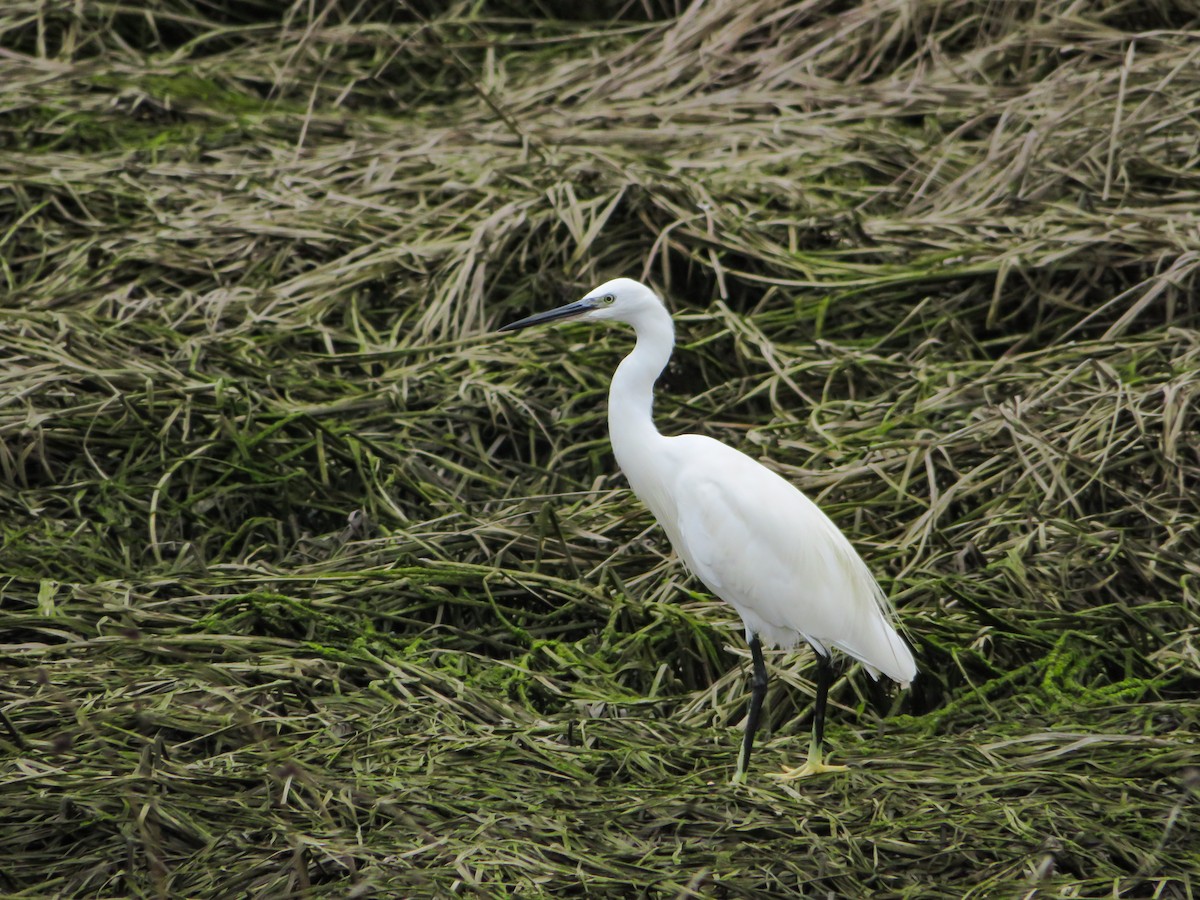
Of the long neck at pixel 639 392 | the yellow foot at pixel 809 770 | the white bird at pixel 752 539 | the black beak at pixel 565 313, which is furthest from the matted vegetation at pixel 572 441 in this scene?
the black beak at pixel 565 313

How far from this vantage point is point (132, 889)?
99.7 inches

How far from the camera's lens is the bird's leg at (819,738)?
3213 millimetres

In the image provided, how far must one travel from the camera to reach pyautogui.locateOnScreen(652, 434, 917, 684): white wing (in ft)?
10.9

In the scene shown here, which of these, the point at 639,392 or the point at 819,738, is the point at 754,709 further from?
the point at 639,392

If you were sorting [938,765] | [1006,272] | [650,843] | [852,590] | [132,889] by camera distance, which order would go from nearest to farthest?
[132,889], [650,843], [938,765], [852,590], [1006,272]

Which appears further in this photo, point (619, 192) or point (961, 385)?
point (619, 192)

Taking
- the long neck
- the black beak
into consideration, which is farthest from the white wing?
the black beak

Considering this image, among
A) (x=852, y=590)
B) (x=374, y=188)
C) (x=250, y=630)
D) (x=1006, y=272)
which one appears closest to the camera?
(x=852, y=590)

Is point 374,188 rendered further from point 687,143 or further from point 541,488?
point 541,488

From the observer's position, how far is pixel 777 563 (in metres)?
3.35

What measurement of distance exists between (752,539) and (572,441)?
1.34 metres

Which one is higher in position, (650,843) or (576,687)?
(650,843)

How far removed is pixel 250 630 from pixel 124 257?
201cm

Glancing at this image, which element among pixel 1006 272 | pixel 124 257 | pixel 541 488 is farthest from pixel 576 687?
pixel 124 257
